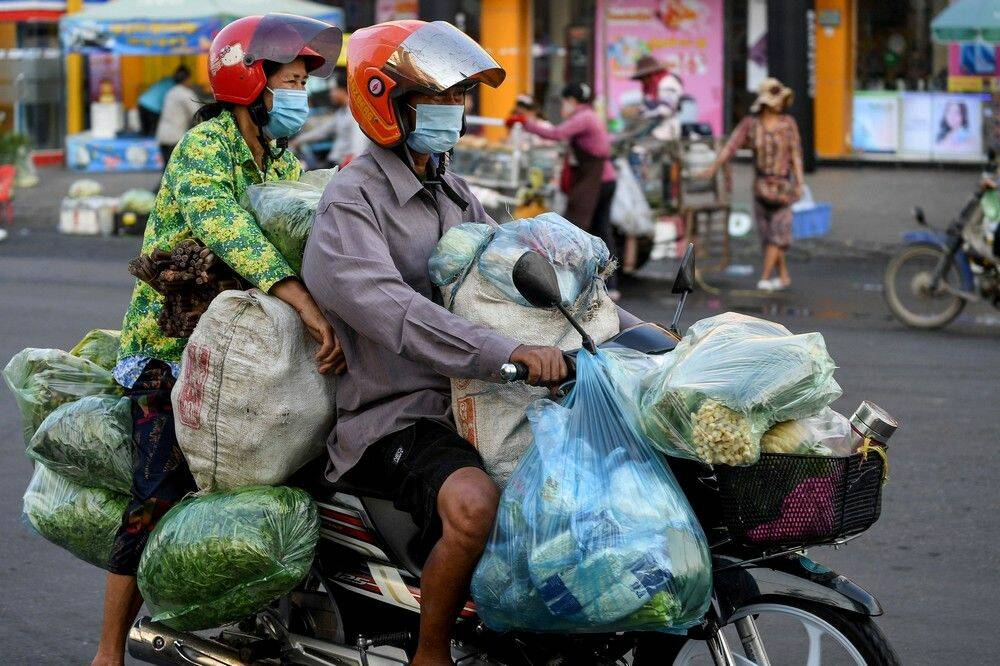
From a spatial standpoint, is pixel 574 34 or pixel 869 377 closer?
pixel 869 377

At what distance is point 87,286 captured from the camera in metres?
12.5

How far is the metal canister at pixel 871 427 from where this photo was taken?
10.4ft

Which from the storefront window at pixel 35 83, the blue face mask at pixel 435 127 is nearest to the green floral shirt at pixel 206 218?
the blue face mask at pixel 435 127

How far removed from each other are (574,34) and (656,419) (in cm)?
1947

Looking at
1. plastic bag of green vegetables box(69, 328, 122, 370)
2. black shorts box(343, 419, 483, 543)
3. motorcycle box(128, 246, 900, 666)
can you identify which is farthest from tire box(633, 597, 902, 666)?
plastic bag of green vegetables box(69, 328, 122, 370)

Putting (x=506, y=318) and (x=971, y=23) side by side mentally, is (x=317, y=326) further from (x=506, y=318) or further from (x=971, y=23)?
(x=971, y=23)

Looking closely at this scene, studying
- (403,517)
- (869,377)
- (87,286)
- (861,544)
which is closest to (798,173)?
(869,377)

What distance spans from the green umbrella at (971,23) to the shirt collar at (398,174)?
39.4 feet

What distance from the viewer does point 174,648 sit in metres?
3.97

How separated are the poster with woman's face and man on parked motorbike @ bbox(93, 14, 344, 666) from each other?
55.4 feet

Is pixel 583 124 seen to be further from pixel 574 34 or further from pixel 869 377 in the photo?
pixel 574 34

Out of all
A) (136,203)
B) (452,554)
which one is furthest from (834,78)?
(452,554)

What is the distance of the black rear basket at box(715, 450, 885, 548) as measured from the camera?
121 inches

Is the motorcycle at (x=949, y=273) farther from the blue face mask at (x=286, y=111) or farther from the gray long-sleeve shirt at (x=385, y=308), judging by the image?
the gray long-sleeve shirt at (x=385, y=308)
